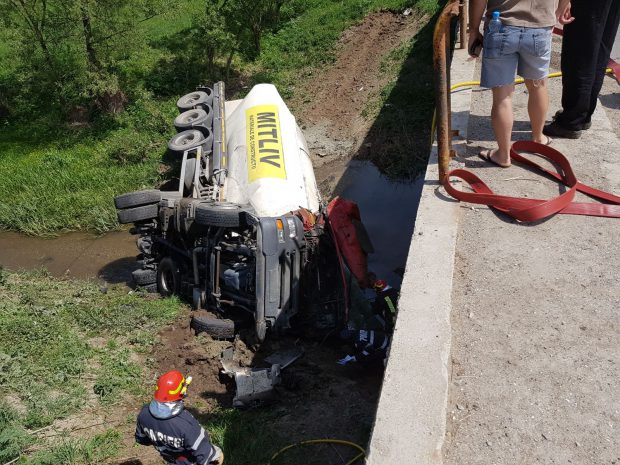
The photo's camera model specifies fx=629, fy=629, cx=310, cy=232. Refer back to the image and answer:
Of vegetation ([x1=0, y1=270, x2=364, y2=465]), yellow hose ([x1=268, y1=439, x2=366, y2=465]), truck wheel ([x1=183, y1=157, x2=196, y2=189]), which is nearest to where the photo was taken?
yellow hose ([x1=268, y1=439, x2=366, y2=465])

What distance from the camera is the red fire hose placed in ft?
16.1

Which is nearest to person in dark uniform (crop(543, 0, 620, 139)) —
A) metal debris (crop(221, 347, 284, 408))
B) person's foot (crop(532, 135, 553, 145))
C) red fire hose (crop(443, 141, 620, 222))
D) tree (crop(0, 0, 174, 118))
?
person's foot (crop(532, 135, 553, 145))

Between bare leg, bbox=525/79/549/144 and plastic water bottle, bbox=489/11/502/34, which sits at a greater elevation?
plastic water bottle, bbox=489/11/502/34

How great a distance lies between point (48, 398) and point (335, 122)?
7.88m

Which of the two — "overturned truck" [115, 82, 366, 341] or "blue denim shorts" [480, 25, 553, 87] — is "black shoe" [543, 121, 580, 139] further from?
"overturned truck" [115, 82, 366, 341]

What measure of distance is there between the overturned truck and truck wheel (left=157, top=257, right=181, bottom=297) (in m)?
0.01

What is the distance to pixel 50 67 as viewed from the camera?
1206 cm

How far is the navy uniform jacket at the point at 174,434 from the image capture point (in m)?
4.16

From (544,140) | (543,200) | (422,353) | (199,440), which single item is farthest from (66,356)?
(544,140)

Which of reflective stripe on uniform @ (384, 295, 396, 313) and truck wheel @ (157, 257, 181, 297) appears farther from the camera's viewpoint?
truck wheel @ (157, 257, 181, 297)

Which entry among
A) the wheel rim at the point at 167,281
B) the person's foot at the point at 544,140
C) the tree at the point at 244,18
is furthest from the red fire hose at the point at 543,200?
the tree at the point at 244,18

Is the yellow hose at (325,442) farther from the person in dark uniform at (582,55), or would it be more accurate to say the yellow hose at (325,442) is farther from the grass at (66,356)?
the person in dark uniform at (582,55)

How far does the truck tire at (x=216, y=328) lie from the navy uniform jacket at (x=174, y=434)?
2.18 meters

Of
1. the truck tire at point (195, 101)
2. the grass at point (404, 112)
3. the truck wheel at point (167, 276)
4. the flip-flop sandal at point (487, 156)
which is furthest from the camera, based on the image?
the truck tire at point (195, 101)
